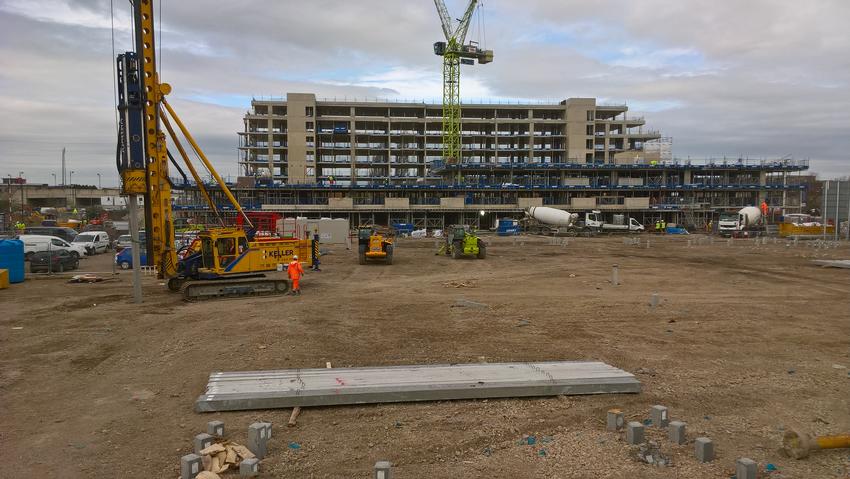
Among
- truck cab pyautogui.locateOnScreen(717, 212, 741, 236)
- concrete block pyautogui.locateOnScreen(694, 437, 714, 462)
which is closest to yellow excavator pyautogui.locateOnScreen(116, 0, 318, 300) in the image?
concrete block pyautogui.locateOnScreen(694, 437, 714, 462)

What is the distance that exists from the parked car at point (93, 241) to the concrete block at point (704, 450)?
1451 inches

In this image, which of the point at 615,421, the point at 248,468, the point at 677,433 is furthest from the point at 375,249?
the point at 248,468

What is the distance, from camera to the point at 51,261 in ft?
79.8

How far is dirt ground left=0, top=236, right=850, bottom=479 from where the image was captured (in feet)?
19.7

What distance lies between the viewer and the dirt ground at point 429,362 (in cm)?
600

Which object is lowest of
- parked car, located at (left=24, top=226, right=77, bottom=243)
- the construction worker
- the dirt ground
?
the dirt ground

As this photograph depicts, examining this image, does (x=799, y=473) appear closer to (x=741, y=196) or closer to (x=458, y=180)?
(x=458, y=180)

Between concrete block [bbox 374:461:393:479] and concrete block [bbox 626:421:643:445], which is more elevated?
concrete block [bbox 374:461:393:479]

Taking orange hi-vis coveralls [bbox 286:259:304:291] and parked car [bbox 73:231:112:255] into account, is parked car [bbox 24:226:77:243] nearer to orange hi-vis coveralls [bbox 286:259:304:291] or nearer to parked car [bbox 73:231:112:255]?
parked car [bbox 73:231:112:255]

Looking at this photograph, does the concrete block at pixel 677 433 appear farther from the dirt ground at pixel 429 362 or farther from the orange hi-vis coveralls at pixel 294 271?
the orange hi-vis coveralls at pixel 294 271

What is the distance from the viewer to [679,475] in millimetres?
5547

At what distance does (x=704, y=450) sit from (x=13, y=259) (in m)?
24.3

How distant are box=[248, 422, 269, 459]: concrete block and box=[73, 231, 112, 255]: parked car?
33.5 meters

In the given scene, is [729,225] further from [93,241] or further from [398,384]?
[398,384]
